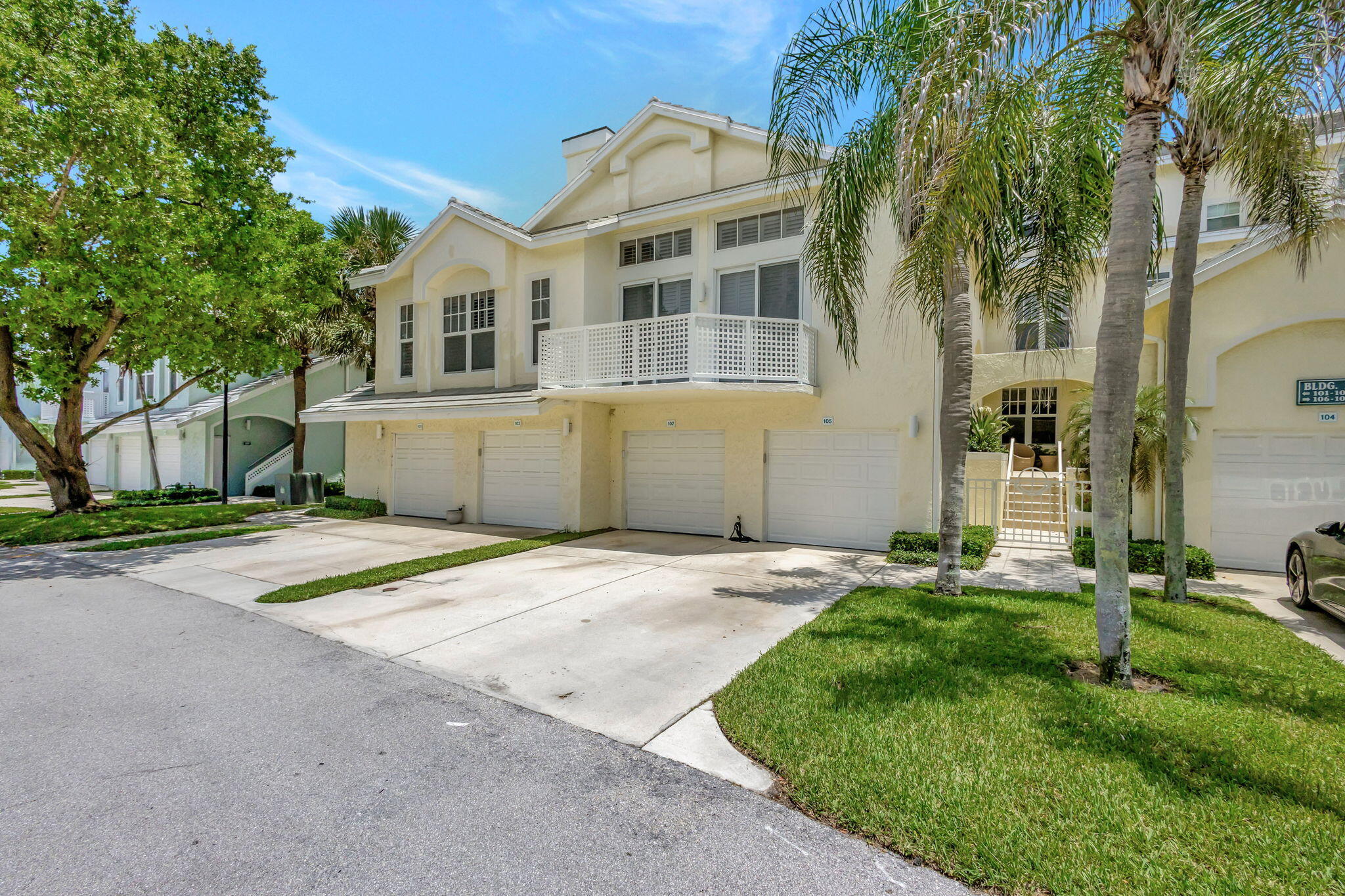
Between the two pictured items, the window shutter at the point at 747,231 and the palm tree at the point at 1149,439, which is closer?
the palm tree at the point at 1149,439

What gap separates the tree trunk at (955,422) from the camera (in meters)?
8.24

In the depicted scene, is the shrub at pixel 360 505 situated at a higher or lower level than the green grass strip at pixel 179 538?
higher

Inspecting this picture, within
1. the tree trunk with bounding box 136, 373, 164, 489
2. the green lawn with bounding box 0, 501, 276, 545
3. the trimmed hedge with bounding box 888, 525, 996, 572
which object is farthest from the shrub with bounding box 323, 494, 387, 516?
the trimmed hedge with bounding box 888, 525, 996, 572

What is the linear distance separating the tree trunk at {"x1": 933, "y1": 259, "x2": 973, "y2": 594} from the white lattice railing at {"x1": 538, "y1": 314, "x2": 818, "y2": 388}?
12.8 feet

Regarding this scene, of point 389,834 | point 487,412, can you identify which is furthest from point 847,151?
point 487,412

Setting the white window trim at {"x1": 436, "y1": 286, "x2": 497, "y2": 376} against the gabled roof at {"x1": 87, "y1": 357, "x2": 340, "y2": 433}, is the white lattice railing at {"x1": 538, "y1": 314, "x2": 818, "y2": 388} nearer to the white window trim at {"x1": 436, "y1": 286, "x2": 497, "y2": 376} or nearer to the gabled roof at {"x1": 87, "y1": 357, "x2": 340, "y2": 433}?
the white window trim at {"x1": 436, "y1": 286, "x2": 497, "y2": 376}

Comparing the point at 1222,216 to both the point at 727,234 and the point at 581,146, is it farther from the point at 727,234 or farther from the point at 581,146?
the point at 581,146

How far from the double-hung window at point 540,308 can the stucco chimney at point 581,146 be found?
4.35 meters

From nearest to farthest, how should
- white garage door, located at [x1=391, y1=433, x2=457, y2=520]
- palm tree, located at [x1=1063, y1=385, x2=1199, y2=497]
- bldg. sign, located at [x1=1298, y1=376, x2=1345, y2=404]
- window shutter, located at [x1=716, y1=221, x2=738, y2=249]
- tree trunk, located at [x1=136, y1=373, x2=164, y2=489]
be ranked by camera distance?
bldg. sign, located at [x1=1298, y1=376, x2=1345, y2=404] → palm tree, located at [x1=1063, y1=385, x2=1199, y2=497] → window shutter, located at [x1=716, y1=221, x2=738, y2=249] → white garage door, located at [x1=391, y1=433, x2=457, y2=520] → tree trunk, located at [x1=136, y1=373, x2=164, y2=489]

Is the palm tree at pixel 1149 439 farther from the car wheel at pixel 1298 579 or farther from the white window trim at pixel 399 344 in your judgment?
the white window trim at pixel 399 344

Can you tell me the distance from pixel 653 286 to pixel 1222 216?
13.8 metres

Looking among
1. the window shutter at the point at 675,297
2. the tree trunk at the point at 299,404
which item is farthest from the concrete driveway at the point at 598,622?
the tree trunk at the point at 299,404

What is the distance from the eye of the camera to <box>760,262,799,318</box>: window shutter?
12938 millimetres

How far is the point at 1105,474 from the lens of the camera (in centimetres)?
507
